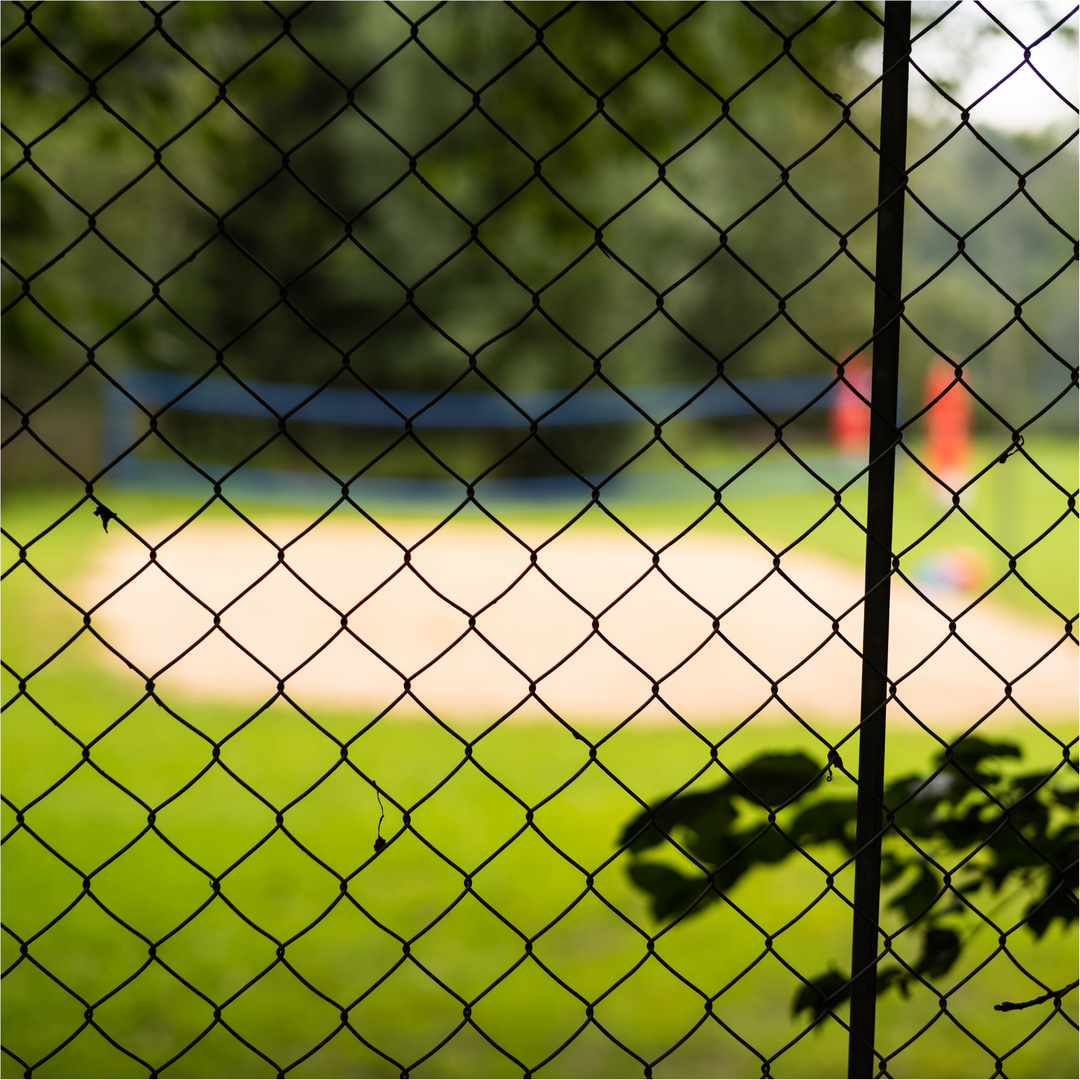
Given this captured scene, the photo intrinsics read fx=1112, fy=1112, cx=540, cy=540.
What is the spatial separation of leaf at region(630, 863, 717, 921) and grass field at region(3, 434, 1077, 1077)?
0.21ft

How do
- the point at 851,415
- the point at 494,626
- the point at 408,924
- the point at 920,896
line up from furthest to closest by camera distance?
1. the point at 851,415
2. the point at 494,626
3. the point at 408,924
4. the point at 920,896

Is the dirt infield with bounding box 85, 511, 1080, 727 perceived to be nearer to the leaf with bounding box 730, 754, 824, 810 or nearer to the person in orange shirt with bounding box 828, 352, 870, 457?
the leaf with bounding box 730, 754, 824, 810

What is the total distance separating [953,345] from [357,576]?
49.7 feet

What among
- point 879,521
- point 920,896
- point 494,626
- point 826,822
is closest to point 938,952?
point 920,896

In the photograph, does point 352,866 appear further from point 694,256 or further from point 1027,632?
point 694,256

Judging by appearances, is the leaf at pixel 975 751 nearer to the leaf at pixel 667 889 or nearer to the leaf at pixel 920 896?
the leaf at pixel 920 896

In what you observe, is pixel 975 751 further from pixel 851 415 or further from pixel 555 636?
pixel 851 415

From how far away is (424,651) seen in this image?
700 centimetres

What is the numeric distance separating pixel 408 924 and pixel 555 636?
13.7 ft

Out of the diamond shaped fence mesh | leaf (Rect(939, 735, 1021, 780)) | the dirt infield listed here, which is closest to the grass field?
the diamond shaped fence mesh

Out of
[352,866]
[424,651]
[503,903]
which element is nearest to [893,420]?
[503,903]

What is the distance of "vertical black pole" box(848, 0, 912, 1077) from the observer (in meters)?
1.20

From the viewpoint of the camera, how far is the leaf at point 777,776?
1294mm

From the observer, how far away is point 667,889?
4.41 ft
